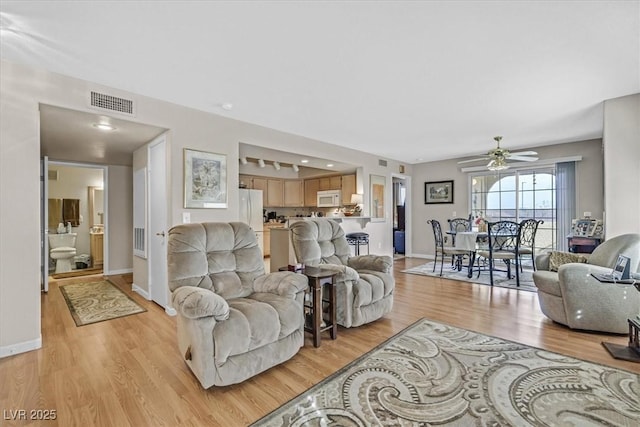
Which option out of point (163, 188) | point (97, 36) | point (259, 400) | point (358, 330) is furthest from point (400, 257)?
point (97, 36)

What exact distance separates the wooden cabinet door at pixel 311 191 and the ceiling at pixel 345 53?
4.05 m

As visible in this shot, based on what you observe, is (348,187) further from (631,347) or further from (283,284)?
(631,347)

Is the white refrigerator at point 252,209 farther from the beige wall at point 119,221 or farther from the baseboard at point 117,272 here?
the baseboard at point 117,272

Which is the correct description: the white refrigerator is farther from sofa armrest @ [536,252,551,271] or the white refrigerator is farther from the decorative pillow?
the decorative pillow

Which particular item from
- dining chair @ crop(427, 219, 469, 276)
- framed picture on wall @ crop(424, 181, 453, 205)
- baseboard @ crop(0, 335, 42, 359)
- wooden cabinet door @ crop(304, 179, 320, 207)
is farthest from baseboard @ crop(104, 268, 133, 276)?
framed picture on wall @ crop(424, 181, 453, 205)

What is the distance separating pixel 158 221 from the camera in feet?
12.9

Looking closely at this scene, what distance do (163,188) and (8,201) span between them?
4.53 feet

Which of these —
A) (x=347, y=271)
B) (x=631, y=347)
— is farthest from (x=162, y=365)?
(x=631, y=347)

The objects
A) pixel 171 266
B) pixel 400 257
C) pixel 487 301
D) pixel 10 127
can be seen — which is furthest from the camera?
pixel 400 257

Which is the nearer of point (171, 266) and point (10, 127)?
point (171, 266)

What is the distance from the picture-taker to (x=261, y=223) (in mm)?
7316

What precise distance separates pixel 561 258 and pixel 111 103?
5492 millimetres

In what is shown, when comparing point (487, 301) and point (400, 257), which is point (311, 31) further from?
point (400, 257)

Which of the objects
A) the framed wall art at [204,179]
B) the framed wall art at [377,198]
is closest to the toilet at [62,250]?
the framed wall art at [204,179]
